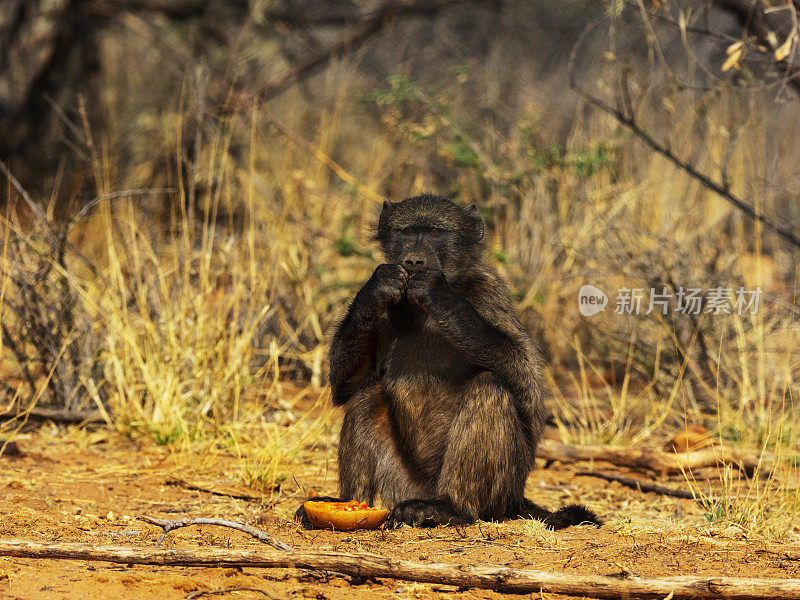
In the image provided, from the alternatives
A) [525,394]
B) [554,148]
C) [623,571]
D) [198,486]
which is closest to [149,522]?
[198,486]

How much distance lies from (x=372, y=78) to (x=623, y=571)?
10158 millimetres

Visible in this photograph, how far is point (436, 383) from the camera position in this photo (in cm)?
402

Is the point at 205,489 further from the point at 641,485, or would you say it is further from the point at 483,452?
the point at 641,485

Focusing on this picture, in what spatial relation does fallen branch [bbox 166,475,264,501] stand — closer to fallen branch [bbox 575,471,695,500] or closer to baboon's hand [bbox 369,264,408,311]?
baboon's hand [bbox 369,264,408,311]

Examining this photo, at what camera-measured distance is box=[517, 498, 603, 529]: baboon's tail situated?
3.91 m

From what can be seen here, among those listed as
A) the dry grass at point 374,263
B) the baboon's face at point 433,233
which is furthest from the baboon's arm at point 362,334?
the dry grass at point 374,263

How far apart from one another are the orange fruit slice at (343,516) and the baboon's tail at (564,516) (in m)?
0.64

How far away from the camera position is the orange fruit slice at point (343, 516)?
3674mm

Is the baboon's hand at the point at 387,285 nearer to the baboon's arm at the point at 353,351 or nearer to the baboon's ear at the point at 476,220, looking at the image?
the baboon's arm at the point at 353,351

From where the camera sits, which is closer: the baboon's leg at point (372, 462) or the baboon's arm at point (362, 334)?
the baboon's arm at point (362, 334)

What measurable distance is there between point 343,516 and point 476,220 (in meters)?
1.51

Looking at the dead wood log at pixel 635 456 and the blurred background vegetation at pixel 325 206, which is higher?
the blurred background vegetation at pixel 325 206

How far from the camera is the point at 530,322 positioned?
7.41m
